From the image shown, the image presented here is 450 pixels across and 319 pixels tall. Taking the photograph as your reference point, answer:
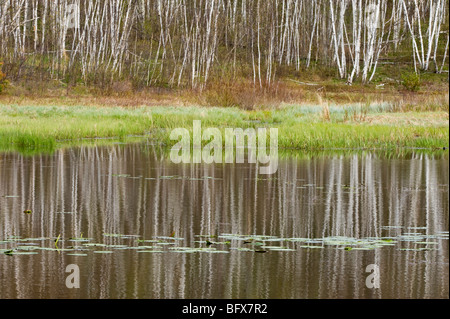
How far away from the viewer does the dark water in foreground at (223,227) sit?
8.02m

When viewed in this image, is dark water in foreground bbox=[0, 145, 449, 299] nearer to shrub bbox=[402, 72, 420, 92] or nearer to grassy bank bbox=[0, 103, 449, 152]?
grassy bank bbox=[0, 103, 449, 152]

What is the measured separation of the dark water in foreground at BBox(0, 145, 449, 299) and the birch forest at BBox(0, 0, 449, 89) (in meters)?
26.9

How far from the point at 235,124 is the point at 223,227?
1832 centimetres

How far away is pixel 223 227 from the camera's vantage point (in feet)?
36.7

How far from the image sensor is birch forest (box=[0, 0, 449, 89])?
1903 inches

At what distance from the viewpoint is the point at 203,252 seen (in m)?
9.47

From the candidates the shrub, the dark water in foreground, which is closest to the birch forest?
the shrub

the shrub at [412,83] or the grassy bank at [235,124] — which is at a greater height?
the shrub at [412,83]

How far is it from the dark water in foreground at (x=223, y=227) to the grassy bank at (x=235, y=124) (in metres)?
5.09

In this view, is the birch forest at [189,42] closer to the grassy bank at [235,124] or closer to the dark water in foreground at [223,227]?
the grassy bank at [235,124]

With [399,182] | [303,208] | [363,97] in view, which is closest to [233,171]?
[399,182]

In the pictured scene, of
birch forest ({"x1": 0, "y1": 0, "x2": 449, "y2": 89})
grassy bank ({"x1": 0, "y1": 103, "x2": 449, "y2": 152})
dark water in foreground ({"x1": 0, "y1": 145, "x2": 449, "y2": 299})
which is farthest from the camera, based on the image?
birch forest ({"x1": 0, "y1": 0, "x2": 449, "y2": 89})

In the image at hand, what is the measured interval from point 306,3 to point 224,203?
170 feet

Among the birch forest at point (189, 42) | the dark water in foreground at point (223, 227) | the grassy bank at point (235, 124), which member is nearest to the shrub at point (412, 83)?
the birch forest at point (189, 42)
